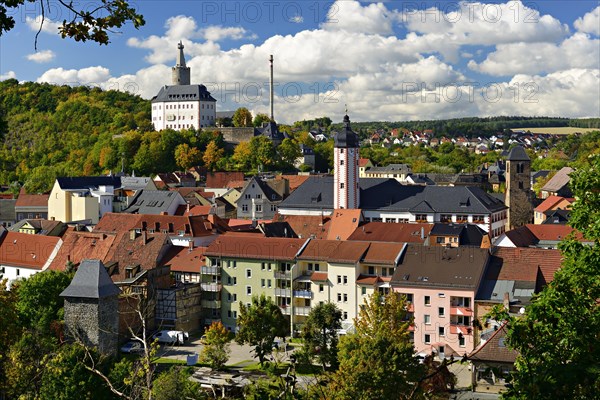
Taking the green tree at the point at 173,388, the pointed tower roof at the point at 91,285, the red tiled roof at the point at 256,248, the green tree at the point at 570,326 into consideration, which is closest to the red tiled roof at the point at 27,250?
the red tiled roof at the point at 256,248

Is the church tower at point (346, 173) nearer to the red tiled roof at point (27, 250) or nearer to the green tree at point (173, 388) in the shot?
the red tiled roof at point (27, 250)

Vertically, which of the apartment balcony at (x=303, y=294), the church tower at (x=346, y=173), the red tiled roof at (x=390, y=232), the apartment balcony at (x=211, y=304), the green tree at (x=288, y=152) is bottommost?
the apartment balcony at (x=211, y=304)

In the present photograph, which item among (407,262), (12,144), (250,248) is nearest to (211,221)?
(250,248)

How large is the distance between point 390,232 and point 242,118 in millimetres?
70678

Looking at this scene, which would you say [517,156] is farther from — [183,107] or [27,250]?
[183,107]

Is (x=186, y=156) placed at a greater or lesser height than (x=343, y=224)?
greater

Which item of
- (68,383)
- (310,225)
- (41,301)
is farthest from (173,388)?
(310,225)

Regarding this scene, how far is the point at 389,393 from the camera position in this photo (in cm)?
2148

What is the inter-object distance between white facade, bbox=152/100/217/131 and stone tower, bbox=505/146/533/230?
5842cm

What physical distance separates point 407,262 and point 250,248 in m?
8.57

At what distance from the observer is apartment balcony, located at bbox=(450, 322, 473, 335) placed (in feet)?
110

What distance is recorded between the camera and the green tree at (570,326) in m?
9.50

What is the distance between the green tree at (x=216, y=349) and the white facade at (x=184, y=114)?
78.6m

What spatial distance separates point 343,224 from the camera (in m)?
50.8
